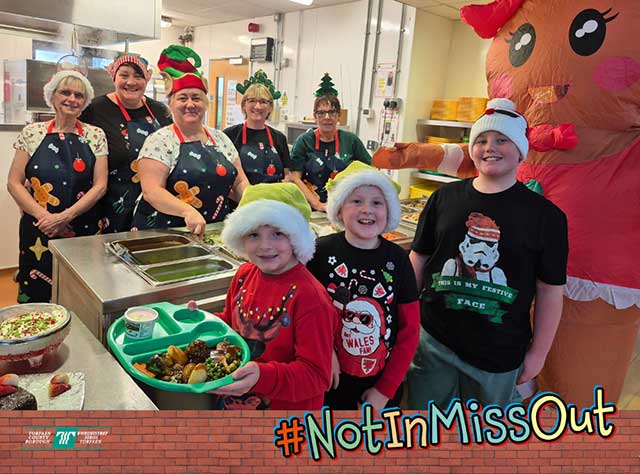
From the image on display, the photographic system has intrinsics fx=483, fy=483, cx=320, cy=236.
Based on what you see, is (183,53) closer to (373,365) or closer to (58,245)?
(58,245)

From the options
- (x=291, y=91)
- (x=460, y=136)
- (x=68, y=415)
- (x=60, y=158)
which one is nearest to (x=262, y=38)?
(x=291, y=91)

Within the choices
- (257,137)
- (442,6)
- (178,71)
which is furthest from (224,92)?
(178,71)

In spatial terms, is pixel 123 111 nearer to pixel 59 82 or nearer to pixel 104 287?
pixel 59 82

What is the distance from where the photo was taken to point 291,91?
227 inches

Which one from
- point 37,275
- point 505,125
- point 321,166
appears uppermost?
point 505,125

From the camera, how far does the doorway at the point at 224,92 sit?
21.7ft

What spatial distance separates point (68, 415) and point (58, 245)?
108 cm

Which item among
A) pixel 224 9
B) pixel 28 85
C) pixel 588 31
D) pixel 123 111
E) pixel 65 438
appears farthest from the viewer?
pixel 224 9

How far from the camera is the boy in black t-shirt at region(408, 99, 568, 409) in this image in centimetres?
132

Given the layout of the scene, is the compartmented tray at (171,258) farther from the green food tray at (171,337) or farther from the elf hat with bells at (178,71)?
the elf hat with bells at (178,71)

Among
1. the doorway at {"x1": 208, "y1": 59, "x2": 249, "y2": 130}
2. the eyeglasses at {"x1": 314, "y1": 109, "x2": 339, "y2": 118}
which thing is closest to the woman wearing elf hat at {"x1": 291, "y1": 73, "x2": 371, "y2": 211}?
the eyeglasses at {"x1": 314, "y1": 109, "x2": 339, "y2": 118}

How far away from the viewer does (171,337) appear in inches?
46.6

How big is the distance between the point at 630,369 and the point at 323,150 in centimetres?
216

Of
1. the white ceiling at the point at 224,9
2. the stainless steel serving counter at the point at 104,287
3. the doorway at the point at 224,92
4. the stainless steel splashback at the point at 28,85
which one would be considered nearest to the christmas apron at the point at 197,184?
the stainless steel serving counter at the point at 104,287
